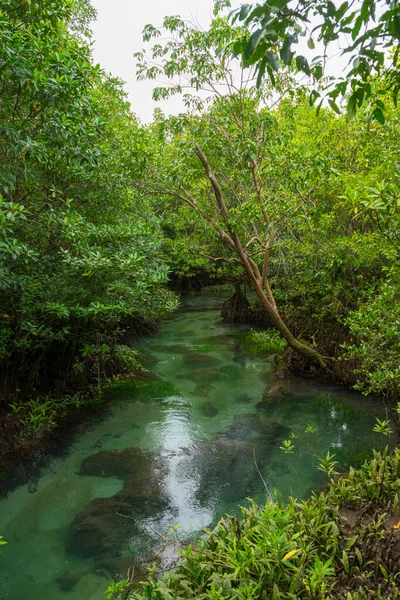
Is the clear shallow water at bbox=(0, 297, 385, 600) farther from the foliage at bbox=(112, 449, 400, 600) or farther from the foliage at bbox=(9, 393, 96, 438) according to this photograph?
the foliage at bbox=(112, 449, 400, 600)

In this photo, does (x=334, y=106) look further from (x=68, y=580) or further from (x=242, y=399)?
(x=242, y=399)

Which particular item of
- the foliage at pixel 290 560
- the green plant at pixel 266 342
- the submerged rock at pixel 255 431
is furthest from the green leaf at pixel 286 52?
the green plant at pixel 266 342

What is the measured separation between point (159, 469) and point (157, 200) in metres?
7.00

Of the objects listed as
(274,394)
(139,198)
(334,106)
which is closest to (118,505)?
(274,394)

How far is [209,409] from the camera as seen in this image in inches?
310

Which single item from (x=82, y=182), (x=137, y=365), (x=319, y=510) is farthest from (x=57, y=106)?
(x=137, y=365)

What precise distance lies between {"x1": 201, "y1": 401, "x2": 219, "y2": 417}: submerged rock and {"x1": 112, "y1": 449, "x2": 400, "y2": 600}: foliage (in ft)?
12.6

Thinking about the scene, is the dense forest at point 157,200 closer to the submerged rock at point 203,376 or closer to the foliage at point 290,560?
the foliage at point 290,560

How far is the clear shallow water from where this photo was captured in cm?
410

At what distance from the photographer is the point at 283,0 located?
5.67 feet

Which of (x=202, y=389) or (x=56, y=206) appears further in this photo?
(x=202, y=389)

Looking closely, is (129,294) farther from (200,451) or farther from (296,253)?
(296,253)

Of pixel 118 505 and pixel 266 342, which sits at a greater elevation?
pixel 266 342

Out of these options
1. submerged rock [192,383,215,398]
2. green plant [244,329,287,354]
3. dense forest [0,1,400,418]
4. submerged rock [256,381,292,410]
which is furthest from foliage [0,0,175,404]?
green plant [244,329,287,354]
